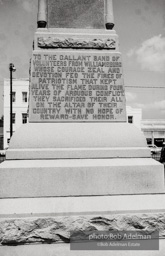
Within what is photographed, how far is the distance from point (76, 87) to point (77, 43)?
85 centimetres

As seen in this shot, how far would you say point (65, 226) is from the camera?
12.4ft

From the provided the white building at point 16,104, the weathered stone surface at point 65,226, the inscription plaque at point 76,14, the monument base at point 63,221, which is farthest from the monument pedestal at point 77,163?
the white building at point 16,104

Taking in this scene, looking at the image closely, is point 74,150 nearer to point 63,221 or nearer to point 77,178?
point 77,178

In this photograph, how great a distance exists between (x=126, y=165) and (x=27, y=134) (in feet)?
5.55

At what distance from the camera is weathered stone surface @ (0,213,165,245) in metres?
3.71

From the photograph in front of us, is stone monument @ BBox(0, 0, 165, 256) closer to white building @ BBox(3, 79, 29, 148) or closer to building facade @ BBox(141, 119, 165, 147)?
white building @ BBox(3, 79, 29, 148)

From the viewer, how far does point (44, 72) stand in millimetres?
5031

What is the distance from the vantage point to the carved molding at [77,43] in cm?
518

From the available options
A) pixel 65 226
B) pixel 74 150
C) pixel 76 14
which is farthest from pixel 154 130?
pixel 65 226

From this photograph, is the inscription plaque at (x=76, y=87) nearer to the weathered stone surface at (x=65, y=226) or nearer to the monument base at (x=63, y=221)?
the monument base at (x=63, y=221)

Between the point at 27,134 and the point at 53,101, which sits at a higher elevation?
the point at 53,101

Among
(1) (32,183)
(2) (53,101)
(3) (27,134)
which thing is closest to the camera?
(1) (32,183)

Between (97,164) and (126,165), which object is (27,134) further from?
(126,165)

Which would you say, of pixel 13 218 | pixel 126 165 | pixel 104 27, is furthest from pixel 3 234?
pixel 104 27
